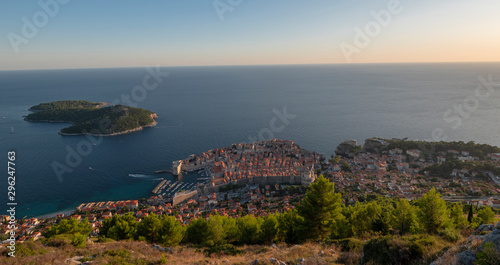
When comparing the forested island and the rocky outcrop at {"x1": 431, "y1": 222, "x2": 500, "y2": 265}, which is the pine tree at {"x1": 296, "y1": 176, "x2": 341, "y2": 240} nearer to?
the rocky outcrop at {"x1": 431, "y1": 222, "x2": 500, "y2": 265}

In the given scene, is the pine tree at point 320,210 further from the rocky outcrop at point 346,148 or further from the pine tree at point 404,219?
the rocky outcrop at point 346,148

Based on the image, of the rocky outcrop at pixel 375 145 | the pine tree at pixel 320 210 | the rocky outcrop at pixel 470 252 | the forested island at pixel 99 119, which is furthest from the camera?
the forested island at pixel 99 119

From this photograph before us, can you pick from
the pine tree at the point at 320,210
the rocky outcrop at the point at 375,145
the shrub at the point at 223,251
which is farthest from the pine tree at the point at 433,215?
the rocky outcrop at the point at 375,145

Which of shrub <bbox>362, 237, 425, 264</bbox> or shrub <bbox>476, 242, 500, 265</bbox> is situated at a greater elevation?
shrub <bbox>476, 242, 500, 265</bbox>

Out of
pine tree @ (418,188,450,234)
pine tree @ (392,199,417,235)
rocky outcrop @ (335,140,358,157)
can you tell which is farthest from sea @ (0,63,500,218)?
pine tree @ (418,188,450,234)


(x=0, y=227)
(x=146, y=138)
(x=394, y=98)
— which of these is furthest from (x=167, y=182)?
(x=394, y=98)

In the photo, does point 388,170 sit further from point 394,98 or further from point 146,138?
point 394,98
